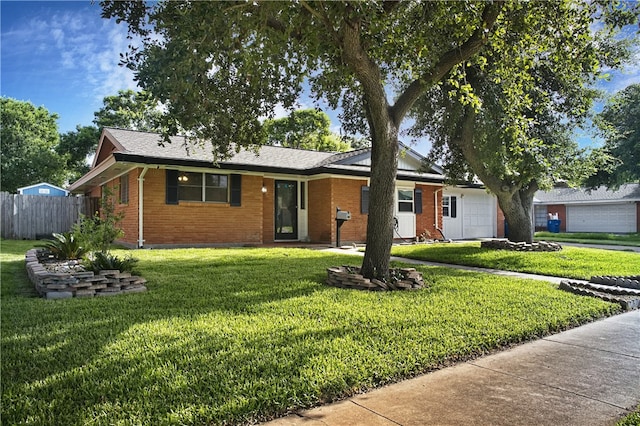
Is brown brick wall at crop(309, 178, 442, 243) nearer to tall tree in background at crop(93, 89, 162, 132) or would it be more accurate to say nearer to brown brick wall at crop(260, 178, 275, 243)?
brown brick wall at crop(260, 178, 275, 243)

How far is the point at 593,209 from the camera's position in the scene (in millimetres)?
28984

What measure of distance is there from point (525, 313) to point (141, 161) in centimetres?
978

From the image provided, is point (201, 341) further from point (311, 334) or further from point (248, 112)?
point (248, 112)

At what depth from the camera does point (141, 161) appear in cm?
1098

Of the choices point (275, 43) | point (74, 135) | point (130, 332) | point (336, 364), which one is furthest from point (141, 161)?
point (74, 135)

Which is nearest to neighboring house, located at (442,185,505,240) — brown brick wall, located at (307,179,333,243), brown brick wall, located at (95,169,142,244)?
brown brick wall, located at (307,179,333,243)

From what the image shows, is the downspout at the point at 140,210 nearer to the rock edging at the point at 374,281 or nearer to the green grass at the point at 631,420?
the rock edging at the point at 374,281

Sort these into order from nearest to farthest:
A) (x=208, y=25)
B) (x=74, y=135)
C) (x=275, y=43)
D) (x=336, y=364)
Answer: (x=336, y=364)
(x=208, y=25)
(x=275, y=43)
(x=74, y=135)

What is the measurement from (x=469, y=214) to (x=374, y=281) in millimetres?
14715

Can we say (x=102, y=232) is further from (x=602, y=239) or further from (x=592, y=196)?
(x=592, y=196)

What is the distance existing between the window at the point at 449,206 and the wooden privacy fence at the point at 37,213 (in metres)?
14.6

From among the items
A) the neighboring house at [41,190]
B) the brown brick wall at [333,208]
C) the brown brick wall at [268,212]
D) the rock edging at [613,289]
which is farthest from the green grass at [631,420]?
the neighboring house at [41,190]

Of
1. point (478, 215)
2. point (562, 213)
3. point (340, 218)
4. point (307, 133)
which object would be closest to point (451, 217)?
point (478, 215)

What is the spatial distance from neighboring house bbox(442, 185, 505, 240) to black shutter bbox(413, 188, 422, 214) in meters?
2.23
